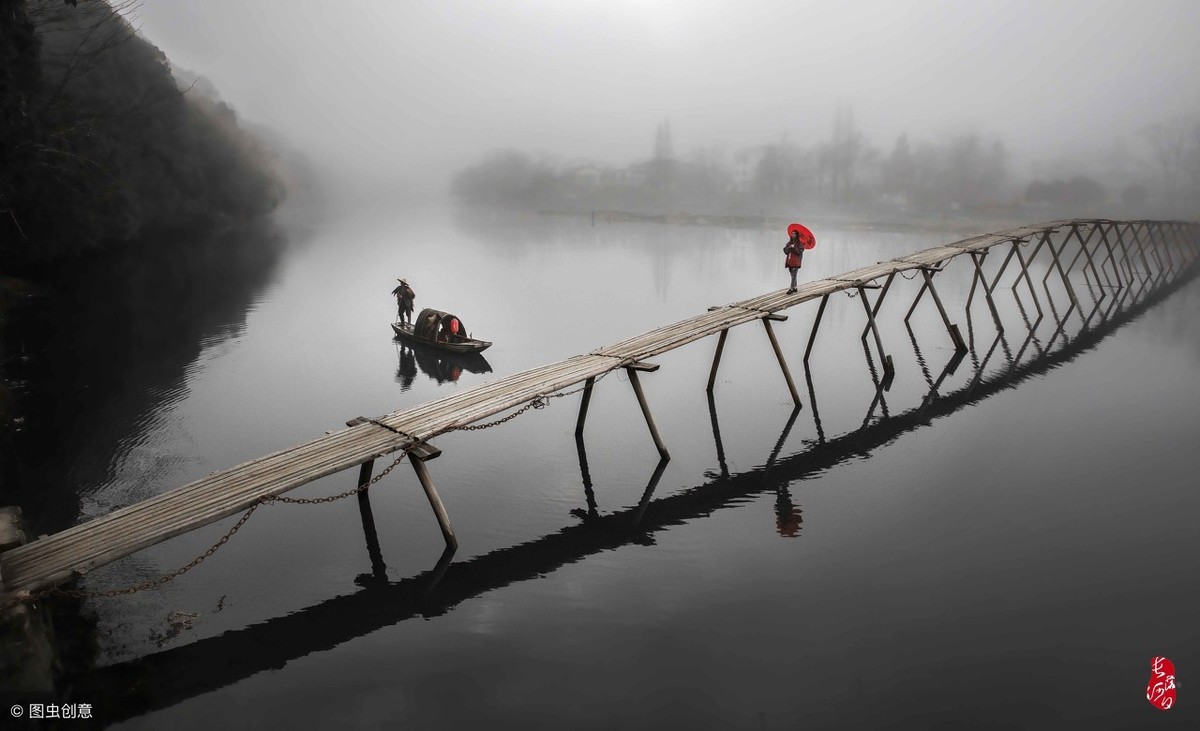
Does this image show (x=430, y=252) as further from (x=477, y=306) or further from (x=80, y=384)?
(x=80, y=384)

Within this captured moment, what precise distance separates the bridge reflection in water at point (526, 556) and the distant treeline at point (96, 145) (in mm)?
15740

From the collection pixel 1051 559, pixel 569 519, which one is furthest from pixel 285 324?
pixel 1051 559

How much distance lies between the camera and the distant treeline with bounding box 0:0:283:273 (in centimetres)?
2328

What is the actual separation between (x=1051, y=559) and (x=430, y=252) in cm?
6493

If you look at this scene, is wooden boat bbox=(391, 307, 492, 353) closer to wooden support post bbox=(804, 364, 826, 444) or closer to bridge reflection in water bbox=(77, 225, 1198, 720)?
bridge reflection in water bbox=(77, 225, 1198, 720)

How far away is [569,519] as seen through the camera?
15.5 meters

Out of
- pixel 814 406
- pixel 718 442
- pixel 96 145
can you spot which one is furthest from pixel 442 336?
pixel 96 145

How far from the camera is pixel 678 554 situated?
13.8 m

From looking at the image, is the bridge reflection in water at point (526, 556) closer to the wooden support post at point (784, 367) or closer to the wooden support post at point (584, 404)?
the wooden support post at point (584, 404)

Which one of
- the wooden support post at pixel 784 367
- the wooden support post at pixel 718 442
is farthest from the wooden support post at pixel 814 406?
the wooden support post at pixel 718 442

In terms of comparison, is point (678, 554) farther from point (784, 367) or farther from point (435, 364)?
point (435, 364)

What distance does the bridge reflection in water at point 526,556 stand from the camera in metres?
10.2

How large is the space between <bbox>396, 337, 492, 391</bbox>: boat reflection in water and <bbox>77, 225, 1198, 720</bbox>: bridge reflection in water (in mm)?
9074

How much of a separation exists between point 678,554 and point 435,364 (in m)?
17.2
